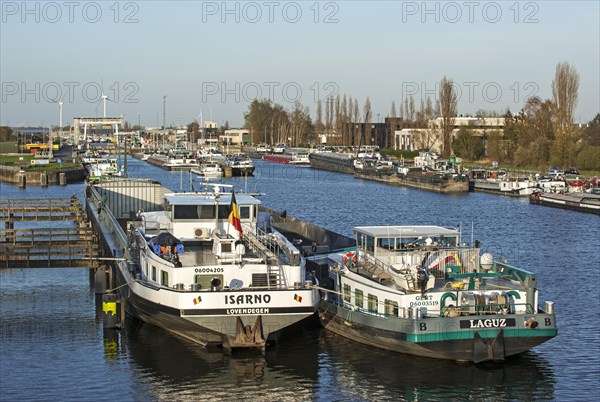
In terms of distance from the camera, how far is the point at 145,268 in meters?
27.8

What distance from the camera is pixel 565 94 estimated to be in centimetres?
9931

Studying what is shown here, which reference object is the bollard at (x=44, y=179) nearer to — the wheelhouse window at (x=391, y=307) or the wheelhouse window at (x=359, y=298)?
the wheelhouse window at (x=359, y=298)

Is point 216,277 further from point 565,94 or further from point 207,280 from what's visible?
point 565,94

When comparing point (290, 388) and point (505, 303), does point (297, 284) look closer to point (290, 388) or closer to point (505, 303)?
point (290, 388)

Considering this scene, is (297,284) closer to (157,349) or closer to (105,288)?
(157,349)

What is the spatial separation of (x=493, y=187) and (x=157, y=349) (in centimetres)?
A: 7341

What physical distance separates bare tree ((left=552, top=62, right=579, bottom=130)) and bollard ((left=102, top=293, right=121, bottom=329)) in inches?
3132

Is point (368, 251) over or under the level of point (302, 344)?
over

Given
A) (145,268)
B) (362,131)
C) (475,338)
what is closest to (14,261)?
(145,268)

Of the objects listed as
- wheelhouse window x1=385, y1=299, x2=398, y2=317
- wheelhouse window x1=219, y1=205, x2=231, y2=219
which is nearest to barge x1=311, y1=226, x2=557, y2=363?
wheelhouse window x1=385, y1=299, x2=398, y2=317

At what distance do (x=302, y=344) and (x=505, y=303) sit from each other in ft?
19.8

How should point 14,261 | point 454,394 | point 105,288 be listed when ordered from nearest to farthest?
point 454,394, point 105,288, point 14,261

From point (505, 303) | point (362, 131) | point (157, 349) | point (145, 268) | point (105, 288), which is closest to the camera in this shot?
point (505, 303)

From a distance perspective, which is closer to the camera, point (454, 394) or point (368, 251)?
point (454, 394)
